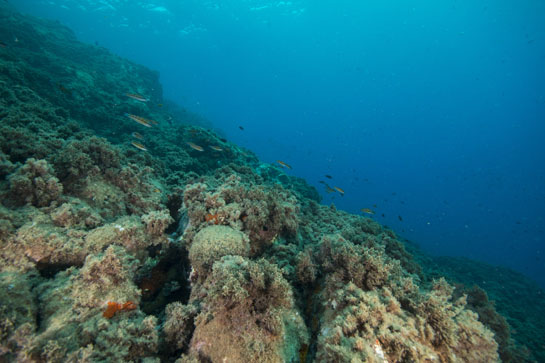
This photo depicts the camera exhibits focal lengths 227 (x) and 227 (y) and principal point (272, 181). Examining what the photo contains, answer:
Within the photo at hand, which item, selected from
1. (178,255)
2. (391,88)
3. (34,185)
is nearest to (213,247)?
(178,255)

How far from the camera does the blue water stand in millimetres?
69188

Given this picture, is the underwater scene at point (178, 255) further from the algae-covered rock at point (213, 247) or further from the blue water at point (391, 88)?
the blue water at point (391, 88)

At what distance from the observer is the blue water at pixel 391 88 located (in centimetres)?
6919

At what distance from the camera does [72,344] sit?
2.55m

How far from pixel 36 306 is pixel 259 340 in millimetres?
2870

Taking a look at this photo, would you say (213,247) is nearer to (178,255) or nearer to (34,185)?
(178,255)

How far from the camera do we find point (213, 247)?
404 centimetres

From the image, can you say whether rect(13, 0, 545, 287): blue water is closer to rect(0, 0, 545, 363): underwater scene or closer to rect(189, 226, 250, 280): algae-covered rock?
rect(0, 0, 545, 363): underwater scene

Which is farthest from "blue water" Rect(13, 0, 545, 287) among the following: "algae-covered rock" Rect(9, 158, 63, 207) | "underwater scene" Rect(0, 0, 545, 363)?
"algae-covered rock" Rect(9, 158, 63, 207)

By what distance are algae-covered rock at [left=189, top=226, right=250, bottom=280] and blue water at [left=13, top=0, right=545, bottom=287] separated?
5304 cm

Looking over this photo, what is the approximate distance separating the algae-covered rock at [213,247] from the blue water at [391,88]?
53.0m

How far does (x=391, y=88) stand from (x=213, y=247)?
17008 centimetres

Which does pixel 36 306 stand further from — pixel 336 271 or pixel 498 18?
pixel 498 18

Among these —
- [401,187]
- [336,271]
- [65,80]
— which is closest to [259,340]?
[336,271]
